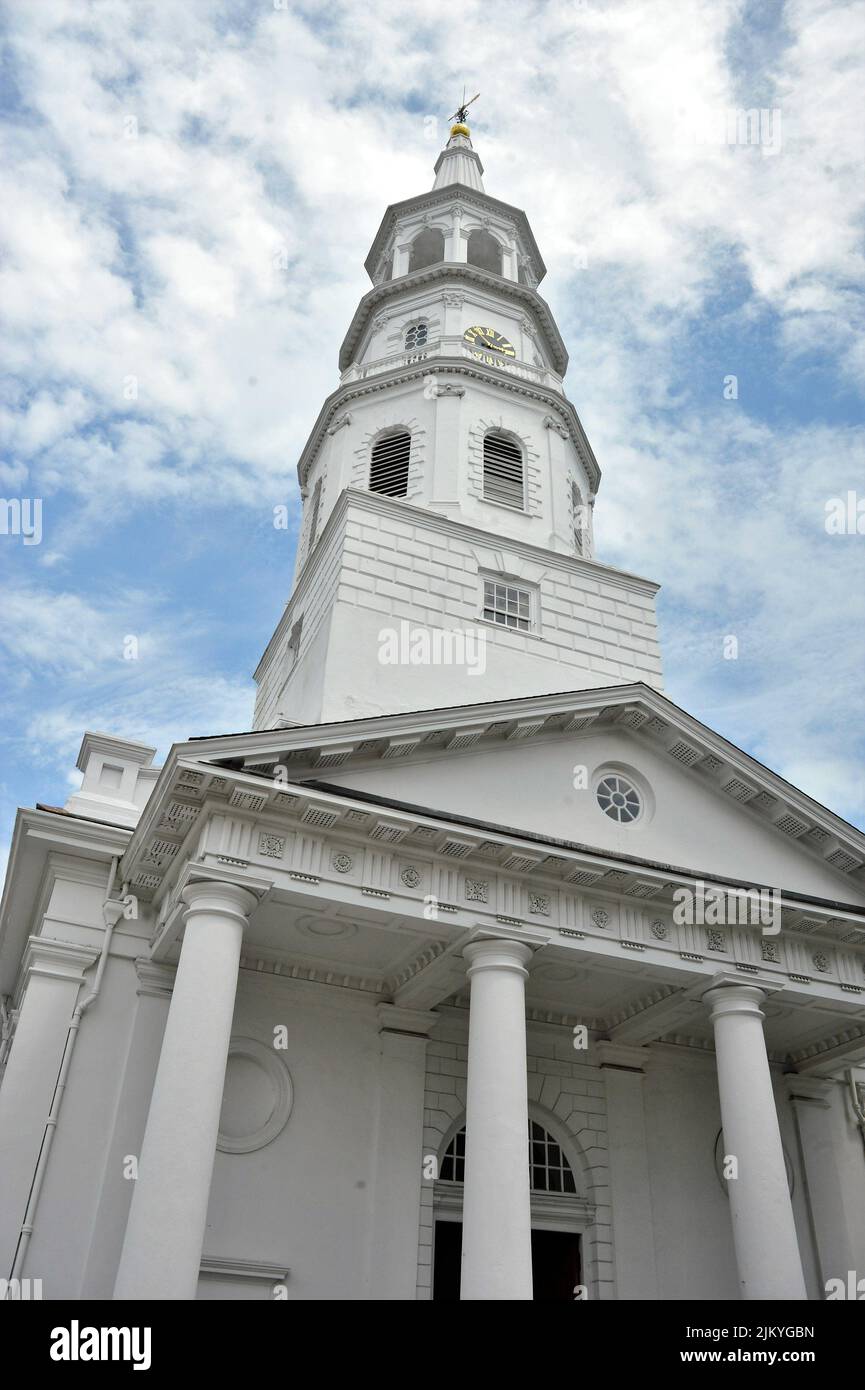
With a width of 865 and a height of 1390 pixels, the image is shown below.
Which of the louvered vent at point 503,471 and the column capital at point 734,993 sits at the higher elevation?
the louvered vent at point 503,471

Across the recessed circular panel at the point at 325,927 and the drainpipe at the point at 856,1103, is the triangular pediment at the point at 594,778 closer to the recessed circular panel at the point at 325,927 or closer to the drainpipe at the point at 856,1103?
the recessed circular panel at the point at 325,927

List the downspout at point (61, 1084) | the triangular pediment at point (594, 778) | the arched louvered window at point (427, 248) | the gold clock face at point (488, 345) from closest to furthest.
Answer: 1. the downspout at point (61, 1084)
2. the triangular pediment at point (594, 778)
3. the gold clock face at point (488, 345)
4. the arched louvered window at point (427, 248)

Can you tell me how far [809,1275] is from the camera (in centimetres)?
1767

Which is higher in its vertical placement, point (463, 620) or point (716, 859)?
point (463, 620)

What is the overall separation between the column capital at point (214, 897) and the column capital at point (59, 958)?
282cm

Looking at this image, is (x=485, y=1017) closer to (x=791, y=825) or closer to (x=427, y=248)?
(x=791, y=825)

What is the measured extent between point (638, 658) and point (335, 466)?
875 centimetres

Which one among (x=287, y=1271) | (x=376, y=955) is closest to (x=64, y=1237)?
(x=287, y=1271)

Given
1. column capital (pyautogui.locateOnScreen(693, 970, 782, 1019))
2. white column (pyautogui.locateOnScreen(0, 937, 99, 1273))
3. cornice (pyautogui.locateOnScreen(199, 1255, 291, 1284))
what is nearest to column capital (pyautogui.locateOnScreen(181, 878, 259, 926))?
white column (pyautogui.locateOnScreen(0, 937, 99, 1273))

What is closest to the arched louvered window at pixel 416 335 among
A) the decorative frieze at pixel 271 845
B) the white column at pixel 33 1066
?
the decorative frieze at pixel 271 845

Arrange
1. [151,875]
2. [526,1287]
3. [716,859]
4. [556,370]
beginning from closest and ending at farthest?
[526,1287] → [151,875] → [716,859] → [556,370]

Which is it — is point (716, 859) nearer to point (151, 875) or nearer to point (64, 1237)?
point (151, 875)

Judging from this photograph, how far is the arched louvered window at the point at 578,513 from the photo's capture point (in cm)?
2717

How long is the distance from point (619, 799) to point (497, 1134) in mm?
5829
